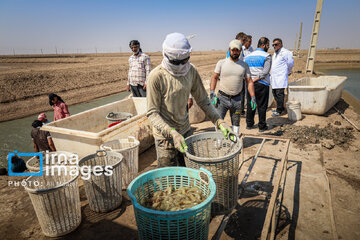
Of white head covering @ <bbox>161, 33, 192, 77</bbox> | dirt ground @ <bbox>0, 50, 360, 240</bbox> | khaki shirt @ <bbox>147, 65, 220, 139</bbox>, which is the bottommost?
dirt ground @ <bbox>0, 50, 360, 240</bbox>

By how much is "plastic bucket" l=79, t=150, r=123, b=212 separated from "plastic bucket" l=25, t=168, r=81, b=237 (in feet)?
0.70

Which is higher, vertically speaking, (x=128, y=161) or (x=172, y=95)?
(x=172, y=95)

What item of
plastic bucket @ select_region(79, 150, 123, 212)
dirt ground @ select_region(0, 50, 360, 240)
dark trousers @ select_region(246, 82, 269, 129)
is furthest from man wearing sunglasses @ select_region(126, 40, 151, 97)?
plastic bucket @ select_region(79, 150, 123, 212)

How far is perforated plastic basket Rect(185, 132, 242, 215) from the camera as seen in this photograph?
6.90 feet

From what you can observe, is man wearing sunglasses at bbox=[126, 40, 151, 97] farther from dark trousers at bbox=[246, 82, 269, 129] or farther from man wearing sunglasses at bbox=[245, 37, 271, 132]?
dark trousers at bbox=[246, 82, 269, 129]

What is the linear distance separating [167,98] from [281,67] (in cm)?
498

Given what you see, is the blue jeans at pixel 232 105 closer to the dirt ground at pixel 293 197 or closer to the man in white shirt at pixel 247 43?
the dirt ground at pixel 293 197

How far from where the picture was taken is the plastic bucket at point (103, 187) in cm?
284

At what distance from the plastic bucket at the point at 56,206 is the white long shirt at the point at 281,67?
5.58m

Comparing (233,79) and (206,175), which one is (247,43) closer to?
(233,79)

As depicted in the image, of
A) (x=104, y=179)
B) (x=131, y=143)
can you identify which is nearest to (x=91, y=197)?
(x=104, y=179)

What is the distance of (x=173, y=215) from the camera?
1.38 meters

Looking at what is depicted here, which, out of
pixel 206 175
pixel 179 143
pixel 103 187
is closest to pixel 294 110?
pixel 179 143

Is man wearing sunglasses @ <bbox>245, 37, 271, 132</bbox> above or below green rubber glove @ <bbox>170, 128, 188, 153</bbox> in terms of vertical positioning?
above
